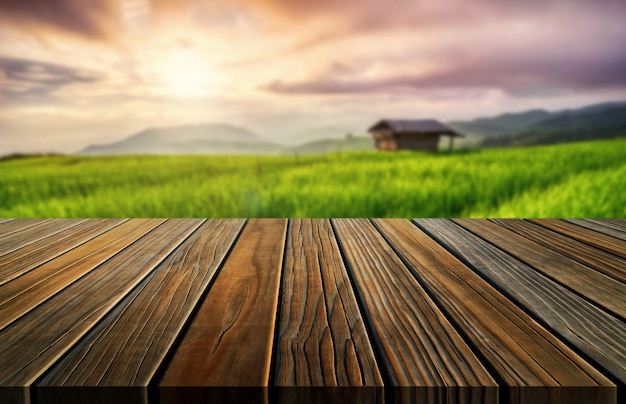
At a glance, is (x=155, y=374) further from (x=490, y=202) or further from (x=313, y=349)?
(x=490, y=202)

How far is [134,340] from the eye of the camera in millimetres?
708

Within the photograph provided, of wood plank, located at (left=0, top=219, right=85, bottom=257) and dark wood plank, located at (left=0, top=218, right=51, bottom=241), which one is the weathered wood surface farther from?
dark wood plank, located at (left=0, top=218, right=51, bottom=241)

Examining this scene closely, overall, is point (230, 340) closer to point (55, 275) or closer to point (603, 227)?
point (55, 275)

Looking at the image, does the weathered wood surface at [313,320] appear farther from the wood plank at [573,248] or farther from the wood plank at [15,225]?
the wood plank at [15,225]

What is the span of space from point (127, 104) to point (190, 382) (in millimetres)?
12069

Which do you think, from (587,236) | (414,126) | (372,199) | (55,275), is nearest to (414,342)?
(55,275)

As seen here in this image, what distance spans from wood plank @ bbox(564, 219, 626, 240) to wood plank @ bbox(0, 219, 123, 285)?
2.14 metres

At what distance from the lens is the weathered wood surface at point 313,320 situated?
1.84ft

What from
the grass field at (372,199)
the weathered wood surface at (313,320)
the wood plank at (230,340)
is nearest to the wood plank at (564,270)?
the weathered wood surface at (313,320)

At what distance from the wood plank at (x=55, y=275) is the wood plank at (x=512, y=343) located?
93 centimetres

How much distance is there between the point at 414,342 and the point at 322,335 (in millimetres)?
162

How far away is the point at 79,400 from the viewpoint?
56 cm

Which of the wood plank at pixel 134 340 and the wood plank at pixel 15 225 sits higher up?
the wood plank at pixel 15 225

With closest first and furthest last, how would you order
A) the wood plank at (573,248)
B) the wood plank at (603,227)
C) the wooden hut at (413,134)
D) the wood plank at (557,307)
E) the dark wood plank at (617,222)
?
the wood plank at (557,307) < the wood plank at (573,248) < the wood plank at (603,227) < the dark wood plank at (617,222) < the wooden hut at (413,134)
